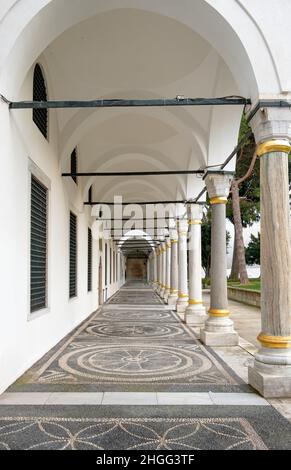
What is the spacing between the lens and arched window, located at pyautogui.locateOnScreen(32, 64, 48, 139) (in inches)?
304

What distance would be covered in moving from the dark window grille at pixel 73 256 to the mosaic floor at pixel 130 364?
1.35 metres

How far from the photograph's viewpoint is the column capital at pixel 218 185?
9141 mm

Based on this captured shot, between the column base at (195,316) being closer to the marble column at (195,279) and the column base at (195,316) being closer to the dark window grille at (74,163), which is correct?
the marble column at (195,279)

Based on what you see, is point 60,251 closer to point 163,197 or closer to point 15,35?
point 15,35

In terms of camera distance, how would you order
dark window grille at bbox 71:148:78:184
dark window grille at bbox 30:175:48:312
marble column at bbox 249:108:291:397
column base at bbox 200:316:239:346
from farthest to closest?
dark window grille at bbox 71:148:78:184 → column base at bbox 200:316:239:346 → dark window grille at bbox 30:175:48:312 → marble column at bbox 249:108:291:397

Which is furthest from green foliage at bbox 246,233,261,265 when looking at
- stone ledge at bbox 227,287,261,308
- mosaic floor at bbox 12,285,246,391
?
mosaic floor at bbox 12,285,246,391

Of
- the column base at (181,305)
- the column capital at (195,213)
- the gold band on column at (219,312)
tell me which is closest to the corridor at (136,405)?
the gold band on column at (219,312)

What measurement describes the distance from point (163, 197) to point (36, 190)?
40.1 ft

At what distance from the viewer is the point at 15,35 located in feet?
→ 17.3

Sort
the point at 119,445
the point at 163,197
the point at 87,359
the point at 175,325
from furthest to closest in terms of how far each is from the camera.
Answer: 1. the point at 163,197
2. the point at 175,325
3. the point at 87,359
4. the point at 119,445

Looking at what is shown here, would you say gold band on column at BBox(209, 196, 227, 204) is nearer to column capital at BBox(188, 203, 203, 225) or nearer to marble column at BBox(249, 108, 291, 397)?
column capital at BBox(188, 203, 203, 225)

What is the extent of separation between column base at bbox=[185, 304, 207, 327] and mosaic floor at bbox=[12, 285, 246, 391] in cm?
95

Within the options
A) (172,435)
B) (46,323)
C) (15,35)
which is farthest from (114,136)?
(172,435)

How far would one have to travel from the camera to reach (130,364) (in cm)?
707
